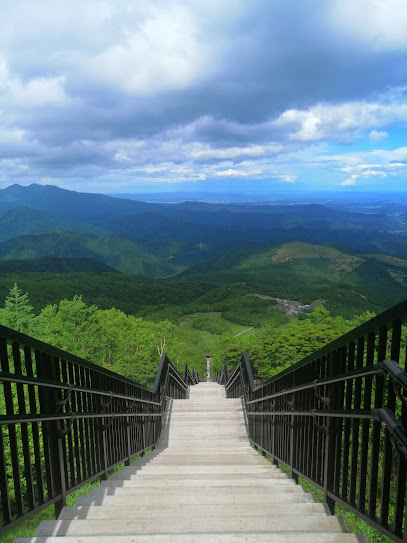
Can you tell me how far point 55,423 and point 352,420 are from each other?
2126 millimetres

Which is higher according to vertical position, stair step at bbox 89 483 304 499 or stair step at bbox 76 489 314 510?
stair step at bbox 76 489 314 510

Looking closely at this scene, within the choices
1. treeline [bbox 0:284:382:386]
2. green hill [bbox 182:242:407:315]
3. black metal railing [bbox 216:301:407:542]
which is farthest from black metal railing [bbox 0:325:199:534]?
green hill [bbox 182:242:407:315]

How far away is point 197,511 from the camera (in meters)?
3.09

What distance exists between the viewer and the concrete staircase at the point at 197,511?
2398 mm

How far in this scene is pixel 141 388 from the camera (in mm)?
6219

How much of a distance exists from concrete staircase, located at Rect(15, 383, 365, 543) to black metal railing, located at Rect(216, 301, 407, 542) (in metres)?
0.25

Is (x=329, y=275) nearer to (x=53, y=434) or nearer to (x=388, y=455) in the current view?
(x=53, y=434)

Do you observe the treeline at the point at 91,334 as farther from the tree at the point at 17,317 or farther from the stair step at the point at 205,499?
the stair step at the point at 205,499

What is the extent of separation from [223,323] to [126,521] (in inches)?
3730

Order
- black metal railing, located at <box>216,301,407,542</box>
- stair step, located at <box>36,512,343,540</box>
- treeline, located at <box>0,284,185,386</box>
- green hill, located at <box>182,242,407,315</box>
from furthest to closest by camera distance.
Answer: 1. green hill, located at <box>182,242,407,315</box>
2. treeline, located at <box>0,284,185,386</box>
3. stair step, located at <box>36,512,343,540</box>
4. black metal railing, located at <box>216,301,407,542</box>

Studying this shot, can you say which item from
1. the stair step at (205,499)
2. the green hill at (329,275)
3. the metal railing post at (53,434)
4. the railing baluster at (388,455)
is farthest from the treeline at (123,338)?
the green hill at (329,275)

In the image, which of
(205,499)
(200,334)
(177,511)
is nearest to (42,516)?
(205,499)

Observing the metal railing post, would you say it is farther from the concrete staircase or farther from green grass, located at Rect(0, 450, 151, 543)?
green grass, located at Rect(0, 450, 151, 543)

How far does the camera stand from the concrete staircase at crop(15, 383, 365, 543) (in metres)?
2.40
